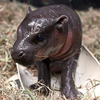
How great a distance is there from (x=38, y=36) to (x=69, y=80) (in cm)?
45

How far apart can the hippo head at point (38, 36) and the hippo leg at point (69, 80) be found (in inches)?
10.4

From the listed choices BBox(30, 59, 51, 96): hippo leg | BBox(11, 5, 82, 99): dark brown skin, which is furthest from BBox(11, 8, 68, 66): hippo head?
BBox(30, 59, 51, 96): hippo leg

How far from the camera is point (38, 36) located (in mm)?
1013

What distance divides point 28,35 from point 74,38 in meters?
0.40

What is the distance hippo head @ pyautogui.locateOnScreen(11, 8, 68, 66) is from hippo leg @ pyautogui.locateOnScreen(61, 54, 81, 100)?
265 mm

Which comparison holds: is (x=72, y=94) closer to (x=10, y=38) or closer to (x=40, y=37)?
(x=40, y=37)

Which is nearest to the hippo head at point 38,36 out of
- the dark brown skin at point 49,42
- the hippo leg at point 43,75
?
the dark brown skin at point 49,42

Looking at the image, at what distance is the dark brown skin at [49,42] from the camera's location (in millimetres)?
996

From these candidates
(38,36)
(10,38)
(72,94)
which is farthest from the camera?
(10,38)

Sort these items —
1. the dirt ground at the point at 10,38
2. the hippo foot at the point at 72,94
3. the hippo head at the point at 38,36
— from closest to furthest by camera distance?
1. the hippo head at the point at 38,36
2. the hippo foot at the point at 72,94
3. the dirt ground at the point at 10,38

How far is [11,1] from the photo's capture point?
3.56 m

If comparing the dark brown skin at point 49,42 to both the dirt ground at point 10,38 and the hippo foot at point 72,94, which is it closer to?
the hippo foot at point 72,94

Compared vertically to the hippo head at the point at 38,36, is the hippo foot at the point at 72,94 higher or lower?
lower

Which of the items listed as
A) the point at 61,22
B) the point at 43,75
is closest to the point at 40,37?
the point at 61,22
